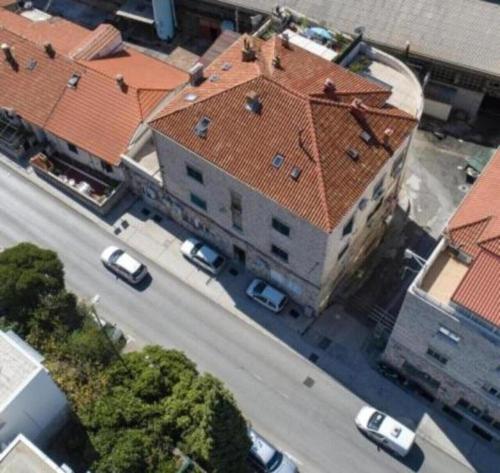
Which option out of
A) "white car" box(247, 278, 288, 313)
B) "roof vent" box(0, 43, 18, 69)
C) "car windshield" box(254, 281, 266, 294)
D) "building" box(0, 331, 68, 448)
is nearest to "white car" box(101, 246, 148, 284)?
"white car" box(247, 278, 288, 313)

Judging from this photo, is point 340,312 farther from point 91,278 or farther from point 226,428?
point 91,278

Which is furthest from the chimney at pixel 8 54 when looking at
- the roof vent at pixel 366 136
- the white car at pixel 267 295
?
the roof vent at pixel 366 136

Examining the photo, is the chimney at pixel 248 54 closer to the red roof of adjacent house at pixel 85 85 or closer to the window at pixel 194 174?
the window at pixel 194 174

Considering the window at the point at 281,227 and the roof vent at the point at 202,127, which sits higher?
the roof vent at the point at 202,127

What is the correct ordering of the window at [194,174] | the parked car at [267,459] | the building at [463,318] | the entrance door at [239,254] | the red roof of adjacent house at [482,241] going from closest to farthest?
the red roof of adjacent house at [482,241], the building at [463,318], the parked car at [267,459], the window at [194,174], the entrance door at [239,254]

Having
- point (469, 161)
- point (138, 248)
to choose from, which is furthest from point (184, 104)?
point (469, 161)

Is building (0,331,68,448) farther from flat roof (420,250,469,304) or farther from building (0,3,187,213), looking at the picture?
flat roof (420,250,469,304)

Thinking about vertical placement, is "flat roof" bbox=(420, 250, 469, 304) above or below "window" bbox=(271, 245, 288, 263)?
above
